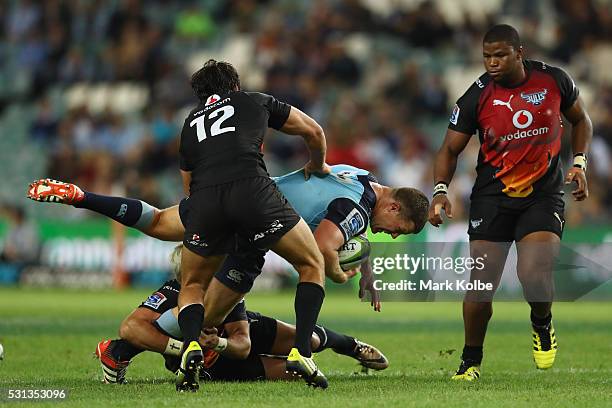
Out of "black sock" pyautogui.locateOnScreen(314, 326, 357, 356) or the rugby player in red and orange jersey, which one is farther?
"black sock" pyautogui.locateOnScreen(314, 326, 357, 356)

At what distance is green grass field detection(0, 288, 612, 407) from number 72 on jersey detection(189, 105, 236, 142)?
5.18 feet

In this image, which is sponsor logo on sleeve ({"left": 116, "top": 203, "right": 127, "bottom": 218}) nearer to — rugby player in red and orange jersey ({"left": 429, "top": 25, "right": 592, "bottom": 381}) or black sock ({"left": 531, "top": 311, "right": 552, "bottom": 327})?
rugby player in red and orange jersey ({"left": 429, "top": 25, "right": 592, "bottom": 381})

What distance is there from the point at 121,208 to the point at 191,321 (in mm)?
1552

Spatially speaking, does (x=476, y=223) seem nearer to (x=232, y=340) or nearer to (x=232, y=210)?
(x=232, y=340)

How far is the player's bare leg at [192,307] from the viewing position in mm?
6938

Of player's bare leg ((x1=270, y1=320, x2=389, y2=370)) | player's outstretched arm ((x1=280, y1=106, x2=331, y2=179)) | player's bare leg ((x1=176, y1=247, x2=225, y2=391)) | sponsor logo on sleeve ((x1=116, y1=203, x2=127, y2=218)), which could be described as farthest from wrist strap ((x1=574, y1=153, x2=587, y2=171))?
sponsor logo on sleeve ((x1=116, y1=203, x2=127, y2=218))

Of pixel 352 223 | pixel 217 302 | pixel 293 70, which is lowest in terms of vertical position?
pixel 217 302

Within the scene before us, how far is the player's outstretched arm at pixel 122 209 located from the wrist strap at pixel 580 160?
112 inches

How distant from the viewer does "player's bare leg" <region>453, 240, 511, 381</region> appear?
8.12 m

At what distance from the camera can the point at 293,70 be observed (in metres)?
22.5

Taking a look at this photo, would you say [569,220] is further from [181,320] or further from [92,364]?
[181,320]

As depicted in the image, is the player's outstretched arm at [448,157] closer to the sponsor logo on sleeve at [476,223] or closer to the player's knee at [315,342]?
the sponsor logo on sleeve at [476,223]

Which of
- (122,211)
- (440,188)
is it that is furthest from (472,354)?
(122,211)

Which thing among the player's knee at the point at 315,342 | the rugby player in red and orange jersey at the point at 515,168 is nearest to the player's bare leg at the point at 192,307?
the player's knee at the point at 315,342
